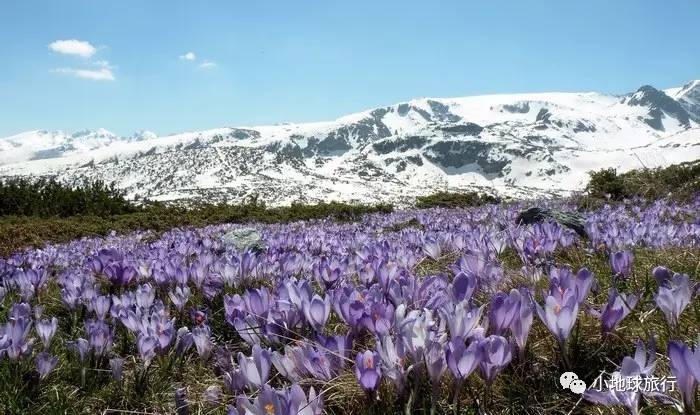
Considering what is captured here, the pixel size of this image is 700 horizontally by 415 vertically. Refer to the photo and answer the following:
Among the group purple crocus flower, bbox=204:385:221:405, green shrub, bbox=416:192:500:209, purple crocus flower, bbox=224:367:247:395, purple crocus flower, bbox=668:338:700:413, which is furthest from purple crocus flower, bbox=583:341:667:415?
green shrub, bbox=416:192:500:209

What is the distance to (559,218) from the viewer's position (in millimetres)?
7090

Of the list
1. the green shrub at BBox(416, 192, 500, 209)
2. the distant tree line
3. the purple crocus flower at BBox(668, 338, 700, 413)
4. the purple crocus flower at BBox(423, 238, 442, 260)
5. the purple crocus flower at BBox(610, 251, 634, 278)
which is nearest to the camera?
the purple crocus flower at BBox(668, 338, 700, 413)

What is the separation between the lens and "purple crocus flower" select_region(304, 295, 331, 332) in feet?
8.52

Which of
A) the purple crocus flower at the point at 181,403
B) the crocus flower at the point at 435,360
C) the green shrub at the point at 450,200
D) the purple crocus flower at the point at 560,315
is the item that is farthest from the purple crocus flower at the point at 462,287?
the green shrub at the point at 450,200

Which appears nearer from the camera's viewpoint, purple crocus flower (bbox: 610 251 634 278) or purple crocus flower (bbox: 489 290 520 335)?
purple crocus flower (bbox: 489 290 520 335)

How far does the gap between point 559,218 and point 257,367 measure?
5.99 meters

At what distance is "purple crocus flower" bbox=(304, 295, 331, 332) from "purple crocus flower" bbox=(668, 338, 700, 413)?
1.53 m

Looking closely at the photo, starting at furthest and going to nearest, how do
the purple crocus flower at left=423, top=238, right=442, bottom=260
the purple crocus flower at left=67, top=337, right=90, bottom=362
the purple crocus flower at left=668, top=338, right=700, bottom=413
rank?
the purple crocus flower at left=423, top=238, right=442, bottom=260 < the purple crocus flower at left=67, top=337, right=90, bottom=362 < the purple crocus flower at left=668, top=338, right=700, bottom=413

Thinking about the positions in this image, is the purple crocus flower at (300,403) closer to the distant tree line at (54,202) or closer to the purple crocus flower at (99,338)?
the purple crocus flower at (99,338)

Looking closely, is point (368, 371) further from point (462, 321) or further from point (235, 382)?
point (235, 382)

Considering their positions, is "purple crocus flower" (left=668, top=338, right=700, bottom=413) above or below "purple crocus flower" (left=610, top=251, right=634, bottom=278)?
above

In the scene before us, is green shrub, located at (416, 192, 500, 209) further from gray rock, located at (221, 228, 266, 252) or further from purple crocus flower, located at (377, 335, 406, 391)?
purple crocus flower, located at (377, 335, 406, 391)

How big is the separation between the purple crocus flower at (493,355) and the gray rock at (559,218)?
4981mm

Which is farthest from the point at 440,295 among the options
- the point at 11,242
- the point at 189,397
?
the point at 11,242
